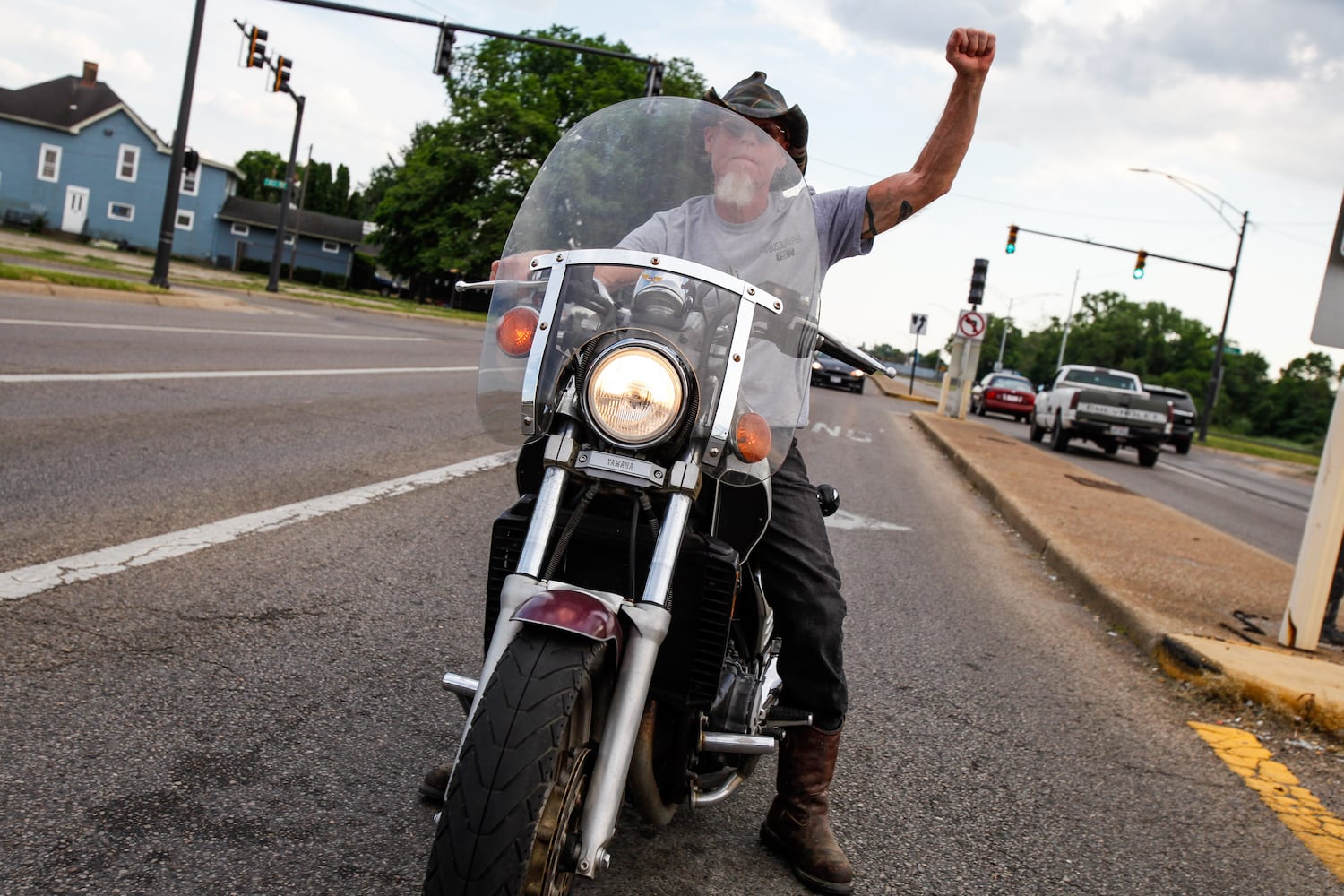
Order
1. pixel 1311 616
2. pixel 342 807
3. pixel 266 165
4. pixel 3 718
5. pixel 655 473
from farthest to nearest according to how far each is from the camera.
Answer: pixel 266 165 < pixel 1311 616 < pixel 3 718 < pixel 342 807 < pixel 655 473

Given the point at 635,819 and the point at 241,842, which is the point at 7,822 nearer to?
the point at 241,842

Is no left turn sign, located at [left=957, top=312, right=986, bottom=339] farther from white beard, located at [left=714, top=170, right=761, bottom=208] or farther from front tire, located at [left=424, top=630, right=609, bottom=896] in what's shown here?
front tire, located at [left=424, top=630, right=609, bottom=896]

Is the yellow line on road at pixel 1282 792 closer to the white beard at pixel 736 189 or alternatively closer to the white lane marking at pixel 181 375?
the white beard at pixel 736 189

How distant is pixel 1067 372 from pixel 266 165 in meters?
103

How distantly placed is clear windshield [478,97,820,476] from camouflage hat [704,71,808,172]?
157 mm

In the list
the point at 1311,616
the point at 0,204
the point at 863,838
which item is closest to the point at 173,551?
the point at 863,838

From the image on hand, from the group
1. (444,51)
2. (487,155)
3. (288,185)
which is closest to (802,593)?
(444,51)

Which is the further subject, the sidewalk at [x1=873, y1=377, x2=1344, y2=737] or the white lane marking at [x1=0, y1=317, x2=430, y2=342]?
the white lane marking at [x1=0, y1=317, x2=430, y2=342]

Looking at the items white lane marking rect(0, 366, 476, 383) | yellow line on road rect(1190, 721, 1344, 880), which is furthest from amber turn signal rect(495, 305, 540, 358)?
white lane marking rect(0, 366, 476, 383)

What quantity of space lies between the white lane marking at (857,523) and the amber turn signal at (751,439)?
5980mm

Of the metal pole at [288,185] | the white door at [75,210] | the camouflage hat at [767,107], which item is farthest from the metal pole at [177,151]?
the white door at [75,210]

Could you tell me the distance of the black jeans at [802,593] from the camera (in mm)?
2740

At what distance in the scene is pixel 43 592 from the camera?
13.1ft

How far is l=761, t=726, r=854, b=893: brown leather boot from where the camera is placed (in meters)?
2.79
